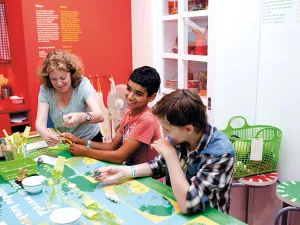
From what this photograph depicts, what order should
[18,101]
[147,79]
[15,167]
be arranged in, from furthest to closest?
[18,101]
[147,79]
[15,167]

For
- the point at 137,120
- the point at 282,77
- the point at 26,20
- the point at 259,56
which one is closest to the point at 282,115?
the point at 282,77

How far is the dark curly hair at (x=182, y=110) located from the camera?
4.12 feet

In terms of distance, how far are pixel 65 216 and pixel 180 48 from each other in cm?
204

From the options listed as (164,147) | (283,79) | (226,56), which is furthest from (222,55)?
(164,147)

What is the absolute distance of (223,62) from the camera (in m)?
2.44

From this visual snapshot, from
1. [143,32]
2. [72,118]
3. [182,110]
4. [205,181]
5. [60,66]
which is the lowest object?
[205,181]

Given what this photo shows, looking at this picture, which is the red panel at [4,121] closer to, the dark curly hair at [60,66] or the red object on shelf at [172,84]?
the dark curly hair at [60,66]

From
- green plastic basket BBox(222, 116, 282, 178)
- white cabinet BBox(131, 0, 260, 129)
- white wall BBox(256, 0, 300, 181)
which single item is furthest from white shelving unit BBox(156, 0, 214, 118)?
green plastic basket BBox(222, 116, 282, 178)

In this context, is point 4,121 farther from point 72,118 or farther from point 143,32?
point 143,32

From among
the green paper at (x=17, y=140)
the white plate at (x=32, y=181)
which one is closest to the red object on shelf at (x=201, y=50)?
the green paper at (x=17, y=140)

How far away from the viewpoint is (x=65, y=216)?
1.15 meters

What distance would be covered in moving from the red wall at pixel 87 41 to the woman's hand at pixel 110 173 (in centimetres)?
189

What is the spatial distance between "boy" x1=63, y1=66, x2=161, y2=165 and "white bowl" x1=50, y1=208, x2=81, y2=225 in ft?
1.83

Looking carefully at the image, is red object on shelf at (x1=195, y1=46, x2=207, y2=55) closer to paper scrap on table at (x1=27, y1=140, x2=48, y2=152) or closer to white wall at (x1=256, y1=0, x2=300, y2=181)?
white wall at (x1=256, y1=0, x2=300, y2=181)
